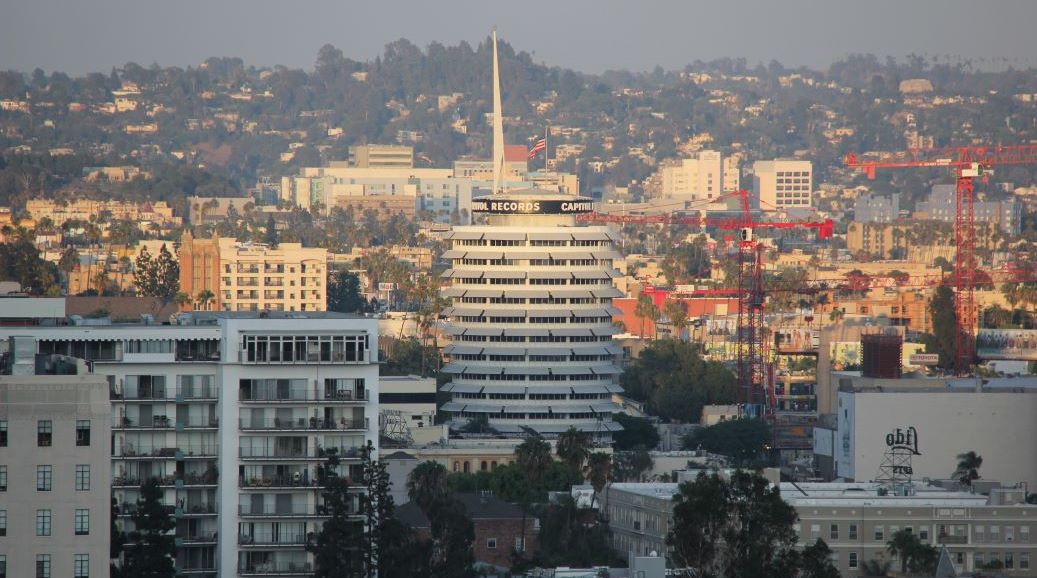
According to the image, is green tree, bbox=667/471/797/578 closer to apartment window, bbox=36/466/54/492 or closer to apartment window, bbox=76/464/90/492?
apartment window, bbox=76/464/90/492

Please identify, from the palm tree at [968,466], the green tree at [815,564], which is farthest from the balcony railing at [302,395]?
the palm tree at [968,466]

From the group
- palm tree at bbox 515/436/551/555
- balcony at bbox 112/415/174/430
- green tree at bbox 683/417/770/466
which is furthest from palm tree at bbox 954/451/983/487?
balcony at bbox 112/415/174/430

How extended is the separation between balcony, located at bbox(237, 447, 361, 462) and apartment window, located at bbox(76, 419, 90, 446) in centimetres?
2511

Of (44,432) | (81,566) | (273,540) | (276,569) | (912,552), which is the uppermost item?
(44,432)

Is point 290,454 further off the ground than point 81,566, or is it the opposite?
point 290,454

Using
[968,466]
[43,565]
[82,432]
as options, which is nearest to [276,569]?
[82,432]

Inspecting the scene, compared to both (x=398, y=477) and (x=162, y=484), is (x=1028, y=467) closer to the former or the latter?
(x=398, y=477)

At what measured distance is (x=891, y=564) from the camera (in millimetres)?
130375

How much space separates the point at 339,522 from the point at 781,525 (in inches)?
612

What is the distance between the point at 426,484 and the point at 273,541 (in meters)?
34.7

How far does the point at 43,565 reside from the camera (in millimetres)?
86250

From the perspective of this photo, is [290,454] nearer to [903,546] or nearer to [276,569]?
[276,569]

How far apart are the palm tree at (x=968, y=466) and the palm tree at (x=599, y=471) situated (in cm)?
1760

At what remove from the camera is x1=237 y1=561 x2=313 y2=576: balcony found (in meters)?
111
